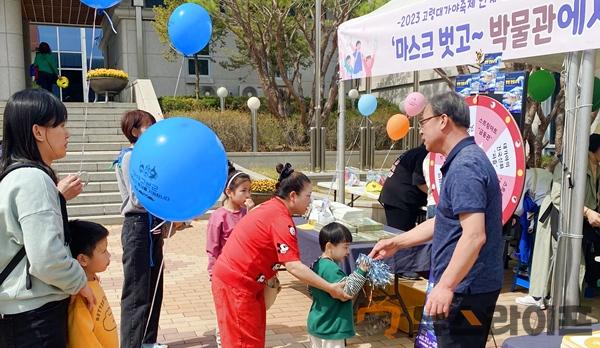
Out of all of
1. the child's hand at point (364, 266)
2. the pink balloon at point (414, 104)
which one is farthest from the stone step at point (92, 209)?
the child's hand at point (364, 266)

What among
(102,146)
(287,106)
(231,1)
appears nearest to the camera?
(102,146)

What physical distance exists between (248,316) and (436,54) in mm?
2577

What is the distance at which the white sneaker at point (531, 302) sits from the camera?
16.3 ft

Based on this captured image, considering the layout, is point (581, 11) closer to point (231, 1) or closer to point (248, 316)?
point (248, 316)

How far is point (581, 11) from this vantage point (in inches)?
114

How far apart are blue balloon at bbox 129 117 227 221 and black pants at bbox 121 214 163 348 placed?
0.73 metres

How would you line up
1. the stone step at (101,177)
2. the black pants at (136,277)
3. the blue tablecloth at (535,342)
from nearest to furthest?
the blue tablecloth at (535,342)
the black pants at (136,277)
the stone step at (101,177)

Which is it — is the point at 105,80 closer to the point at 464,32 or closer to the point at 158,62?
the point at 158,62

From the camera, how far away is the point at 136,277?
363 cm

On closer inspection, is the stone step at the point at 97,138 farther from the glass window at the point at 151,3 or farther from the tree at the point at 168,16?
the glass window at the point at 151,3

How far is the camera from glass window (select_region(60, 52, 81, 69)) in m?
27.3

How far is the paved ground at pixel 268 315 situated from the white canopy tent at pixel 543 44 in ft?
4.09

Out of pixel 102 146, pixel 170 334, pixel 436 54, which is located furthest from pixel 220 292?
pixel 102 146

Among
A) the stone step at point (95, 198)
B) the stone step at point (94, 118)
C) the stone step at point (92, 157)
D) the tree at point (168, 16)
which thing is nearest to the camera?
the stone step at point (95, 198)
